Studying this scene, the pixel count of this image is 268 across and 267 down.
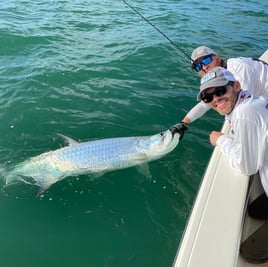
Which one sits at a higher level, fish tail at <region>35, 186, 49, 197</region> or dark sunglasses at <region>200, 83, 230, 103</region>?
dark sunglasses at <region>200, 83, 230, 103</region>

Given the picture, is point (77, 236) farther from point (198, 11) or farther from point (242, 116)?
point (198, 11)

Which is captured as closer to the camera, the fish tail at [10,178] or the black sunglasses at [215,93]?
the black sunglasses at [215,93]

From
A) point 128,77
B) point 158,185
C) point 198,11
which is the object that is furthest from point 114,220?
point 198,11

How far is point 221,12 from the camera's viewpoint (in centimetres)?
1197

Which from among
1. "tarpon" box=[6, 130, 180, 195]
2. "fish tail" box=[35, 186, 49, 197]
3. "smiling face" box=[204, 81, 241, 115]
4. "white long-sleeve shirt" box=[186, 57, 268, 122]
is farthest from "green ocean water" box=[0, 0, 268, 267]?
"smiling face" box=[204, 81, 241, 115]

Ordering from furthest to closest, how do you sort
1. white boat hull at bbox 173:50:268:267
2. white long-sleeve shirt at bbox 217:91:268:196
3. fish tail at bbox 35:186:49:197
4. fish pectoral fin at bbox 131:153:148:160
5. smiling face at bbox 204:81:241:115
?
fish pectoral fin at bbox 131:153:148:160, fish tail at bbox 35:186:49:197, smiling face at bbox 204:81:241:115, white long-sleeve shirt at bbox 217:91:268:196, white boat hull at bbox 173:50:268:267

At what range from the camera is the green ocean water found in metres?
4.19

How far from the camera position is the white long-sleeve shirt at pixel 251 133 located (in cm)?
277

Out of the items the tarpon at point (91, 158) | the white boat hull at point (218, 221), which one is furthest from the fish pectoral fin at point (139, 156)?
the white boat hull at point (218, 221)

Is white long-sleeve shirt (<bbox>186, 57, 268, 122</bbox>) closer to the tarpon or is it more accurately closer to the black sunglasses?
the tarpon

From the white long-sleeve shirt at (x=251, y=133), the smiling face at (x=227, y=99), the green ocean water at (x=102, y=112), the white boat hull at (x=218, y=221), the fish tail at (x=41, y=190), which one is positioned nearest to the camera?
the white boat hull at (x=218, y=221)

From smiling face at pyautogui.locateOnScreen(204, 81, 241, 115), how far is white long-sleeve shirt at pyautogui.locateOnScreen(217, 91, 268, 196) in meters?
0.05

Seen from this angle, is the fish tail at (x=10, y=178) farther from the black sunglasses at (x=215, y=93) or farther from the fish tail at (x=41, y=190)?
the black sunglasses at (x=215, y=93)

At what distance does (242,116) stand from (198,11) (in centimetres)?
978
